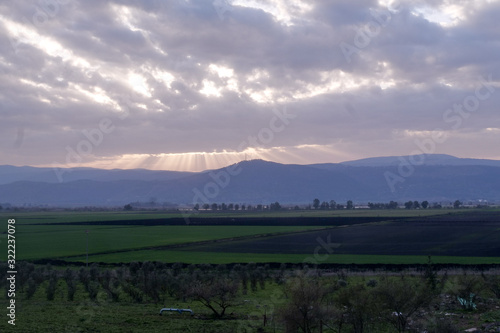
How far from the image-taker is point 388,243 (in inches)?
2559

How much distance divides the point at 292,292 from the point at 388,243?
48.9 metres

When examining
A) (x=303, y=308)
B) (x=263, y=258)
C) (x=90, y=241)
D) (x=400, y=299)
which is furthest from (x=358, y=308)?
(x=90, y=241)

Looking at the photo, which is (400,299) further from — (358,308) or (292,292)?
(292,292)

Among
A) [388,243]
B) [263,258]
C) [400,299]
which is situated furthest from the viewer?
[388,243]

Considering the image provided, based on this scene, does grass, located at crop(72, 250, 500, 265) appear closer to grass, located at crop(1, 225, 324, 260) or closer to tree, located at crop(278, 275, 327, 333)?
grass, located at crop(1, 225, 324, 260)

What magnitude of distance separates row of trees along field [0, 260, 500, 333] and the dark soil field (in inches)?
644

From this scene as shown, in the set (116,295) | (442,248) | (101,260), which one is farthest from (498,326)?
(101,260)

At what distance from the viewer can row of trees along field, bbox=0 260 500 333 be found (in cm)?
2002

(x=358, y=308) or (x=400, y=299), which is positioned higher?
(x=400, y=299)

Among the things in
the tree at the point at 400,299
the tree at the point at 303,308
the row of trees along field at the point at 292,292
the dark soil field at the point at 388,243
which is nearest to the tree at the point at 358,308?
the row of trees along field at the point at 292,292

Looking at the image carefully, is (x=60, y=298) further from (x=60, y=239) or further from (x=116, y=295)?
(x=60, y=239)

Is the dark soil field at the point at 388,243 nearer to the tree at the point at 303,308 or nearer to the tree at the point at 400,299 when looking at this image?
the tree at the point at 400,299

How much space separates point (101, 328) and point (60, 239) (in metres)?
59.9

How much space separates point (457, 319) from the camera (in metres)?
23.6
